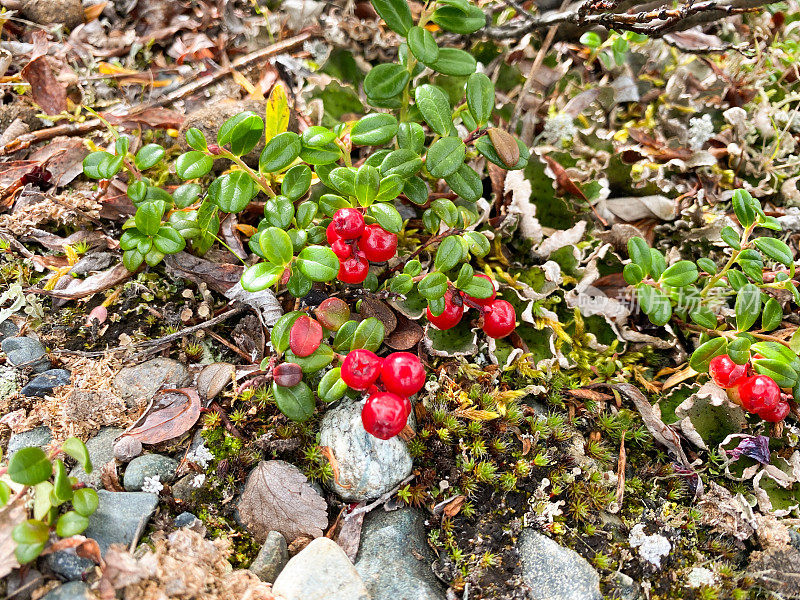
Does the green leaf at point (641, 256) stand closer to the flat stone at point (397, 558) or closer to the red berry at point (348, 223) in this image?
the red berry at point (348, 223)

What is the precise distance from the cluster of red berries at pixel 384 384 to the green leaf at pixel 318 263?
0.37 metres

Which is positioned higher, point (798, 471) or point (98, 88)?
point (98, 88)

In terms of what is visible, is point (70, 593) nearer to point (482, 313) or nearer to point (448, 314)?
point (448, 314)

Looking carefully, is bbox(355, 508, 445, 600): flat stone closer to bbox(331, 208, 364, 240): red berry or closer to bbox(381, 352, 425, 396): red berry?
bbox(381, 352, 425, 396): red berry

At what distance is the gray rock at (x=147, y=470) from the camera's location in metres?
2.62

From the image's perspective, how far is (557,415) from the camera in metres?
3.04

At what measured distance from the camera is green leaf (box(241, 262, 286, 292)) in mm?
2555

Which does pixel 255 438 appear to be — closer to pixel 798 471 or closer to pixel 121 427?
pixel 121 427

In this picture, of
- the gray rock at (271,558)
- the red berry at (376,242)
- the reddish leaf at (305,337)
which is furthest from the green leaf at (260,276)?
the gray rock at (271,558)

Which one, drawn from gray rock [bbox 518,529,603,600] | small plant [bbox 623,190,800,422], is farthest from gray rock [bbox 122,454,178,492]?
small plant [bbox 623,190,800,422]

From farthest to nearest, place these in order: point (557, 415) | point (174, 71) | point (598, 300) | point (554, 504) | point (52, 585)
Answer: point (174, 71) → point (598, 300) → point (557, 415) → point (554, 504) → point (52, 585)

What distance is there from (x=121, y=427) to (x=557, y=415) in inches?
Answer: 86.3

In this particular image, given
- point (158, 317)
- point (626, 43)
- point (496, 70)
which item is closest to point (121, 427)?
point (158, 317)

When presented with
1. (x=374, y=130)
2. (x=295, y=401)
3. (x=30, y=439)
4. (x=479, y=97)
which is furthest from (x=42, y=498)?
(x=479, y=97)
